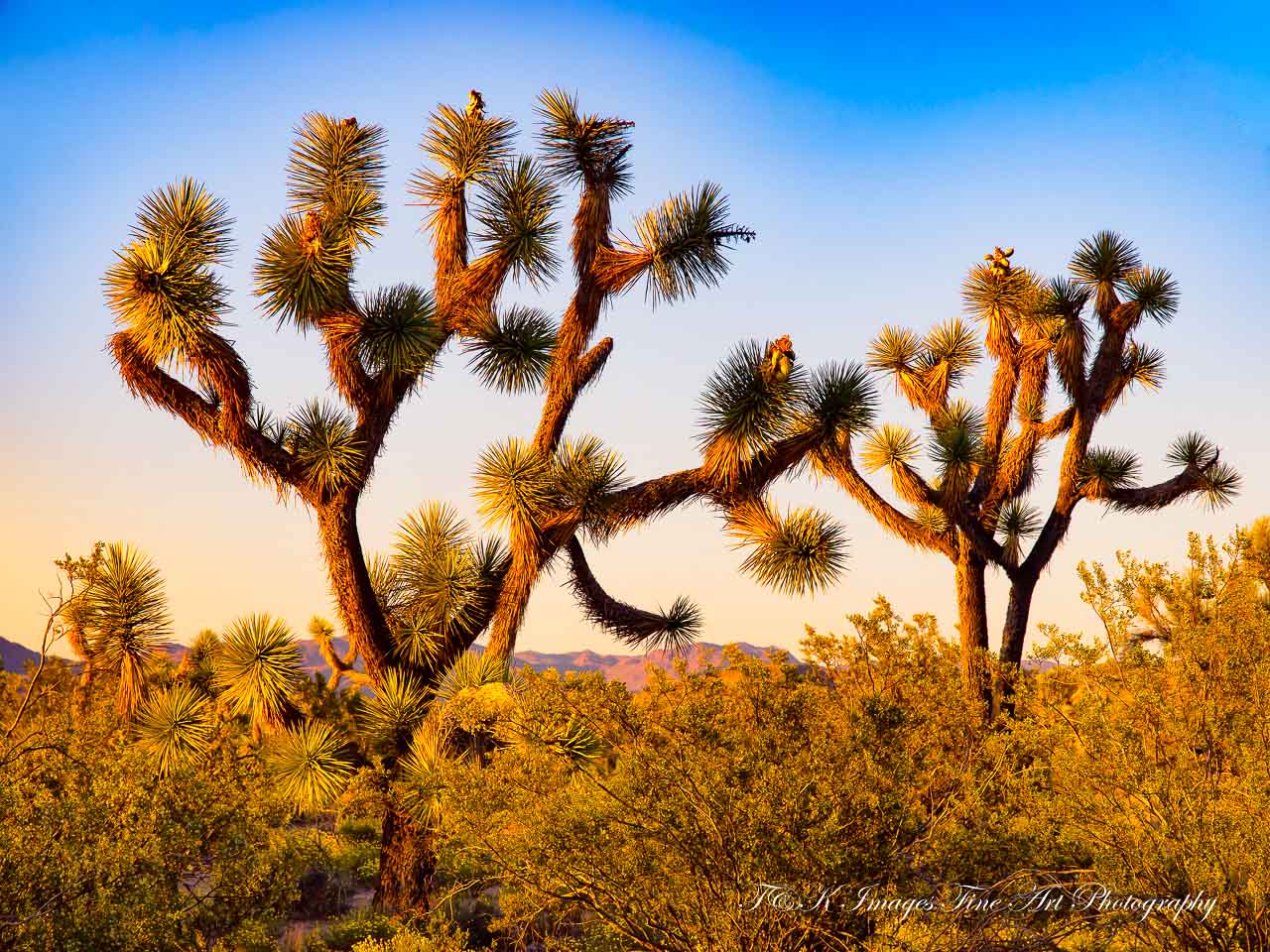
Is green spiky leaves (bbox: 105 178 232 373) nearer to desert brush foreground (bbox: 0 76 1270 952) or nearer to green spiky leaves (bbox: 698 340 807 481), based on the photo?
desert brush foreground (bbox: 0 76 1270 952)

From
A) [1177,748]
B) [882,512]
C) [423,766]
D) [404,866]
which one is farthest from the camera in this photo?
[882,512]

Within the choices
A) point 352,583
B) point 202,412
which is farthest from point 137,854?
point 202,412

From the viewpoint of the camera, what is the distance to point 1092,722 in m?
5.32

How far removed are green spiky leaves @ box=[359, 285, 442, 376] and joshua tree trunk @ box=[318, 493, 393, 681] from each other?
4.05 feet

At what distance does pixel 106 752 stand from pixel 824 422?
660 cm

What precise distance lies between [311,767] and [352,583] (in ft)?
5.28

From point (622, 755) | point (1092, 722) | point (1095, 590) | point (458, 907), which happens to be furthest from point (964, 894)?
point (458, 907)

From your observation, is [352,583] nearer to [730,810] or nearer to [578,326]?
[578,326]

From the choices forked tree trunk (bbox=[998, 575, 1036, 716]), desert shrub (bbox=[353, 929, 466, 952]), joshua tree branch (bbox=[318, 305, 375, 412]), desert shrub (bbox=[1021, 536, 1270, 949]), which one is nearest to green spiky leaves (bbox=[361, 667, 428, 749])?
joshua tree branch (bbox=[318, 305, 375, 412])

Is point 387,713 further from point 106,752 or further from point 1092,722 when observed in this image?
point 1092,722

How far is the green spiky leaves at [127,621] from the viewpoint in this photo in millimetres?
9750

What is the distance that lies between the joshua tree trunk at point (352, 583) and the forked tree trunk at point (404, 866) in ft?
4.67

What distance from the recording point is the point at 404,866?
347 inches

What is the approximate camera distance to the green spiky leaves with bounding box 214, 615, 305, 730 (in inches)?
355
